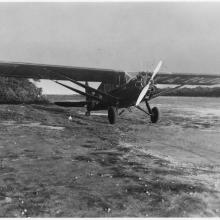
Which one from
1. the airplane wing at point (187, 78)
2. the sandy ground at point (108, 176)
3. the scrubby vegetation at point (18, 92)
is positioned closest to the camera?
the sandy ground at point (108, 176)

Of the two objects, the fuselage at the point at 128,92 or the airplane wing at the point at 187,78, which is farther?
the airplane wing at the point at 187,78

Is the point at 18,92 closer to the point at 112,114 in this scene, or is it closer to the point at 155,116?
the point at 112,114

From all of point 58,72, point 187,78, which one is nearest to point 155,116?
point 187,78

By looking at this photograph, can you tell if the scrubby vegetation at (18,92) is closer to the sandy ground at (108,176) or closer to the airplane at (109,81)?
the airplane at (109,81)

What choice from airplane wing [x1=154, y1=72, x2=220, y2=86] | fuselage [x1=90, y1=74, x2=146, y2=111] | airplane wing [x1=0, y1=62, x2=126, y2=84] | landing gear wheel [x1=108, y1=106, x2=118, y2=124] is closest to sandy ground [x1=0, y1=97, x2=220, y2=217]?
landing gear wheel [x1=108, y1=106, x2=118, y2=124]

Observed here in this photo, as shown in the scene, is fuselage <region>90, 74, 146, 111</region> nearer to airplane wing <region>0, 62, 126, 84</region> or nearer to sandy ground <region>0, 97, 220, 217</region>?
airplane wing <region>0, 62, 126, 84</region>

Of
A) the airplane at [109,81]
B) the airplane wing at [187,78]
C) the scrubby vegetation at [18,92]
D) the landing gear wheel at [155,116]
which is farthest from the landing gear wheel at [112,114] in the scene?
the scrubby vegetation at [18,92]
